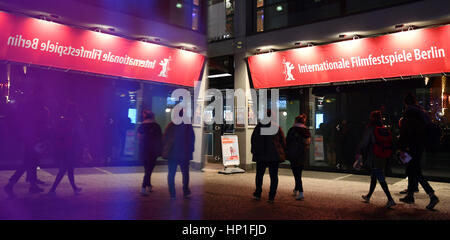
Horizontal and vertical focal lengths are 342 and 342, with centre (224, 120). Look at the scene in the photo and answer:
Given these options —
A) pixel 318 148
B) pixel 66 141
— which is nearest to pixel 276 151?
pixel 66 141

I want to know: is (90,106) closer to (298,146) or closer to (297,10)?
(298,146)

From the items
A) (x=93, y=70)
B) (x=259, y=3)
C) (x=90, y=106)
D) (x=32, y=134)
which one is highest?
(x=259, y=3)

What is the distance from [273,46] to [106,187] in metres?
7.24

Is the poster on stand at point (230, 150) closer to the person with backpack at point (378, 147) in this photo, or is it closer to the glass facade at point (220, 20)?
the glass facade at point (220, 20)

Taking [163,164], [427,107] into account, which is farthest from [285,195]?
[163,164]

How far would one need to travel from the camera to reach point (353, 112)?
11477 mm

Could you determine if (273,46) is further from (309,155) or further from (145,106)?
(145,106)

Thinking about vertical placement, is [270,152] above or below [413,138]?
below

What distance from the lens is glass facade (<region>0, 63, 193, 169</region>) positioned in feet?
33.3

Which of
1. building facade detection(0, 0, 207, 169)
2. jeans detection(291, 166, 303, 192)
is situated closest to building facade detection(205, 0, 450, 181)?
building facade detection(0, 0, 207, 169)

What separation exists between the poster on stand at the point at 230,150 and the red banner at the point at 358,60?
2.25 meters

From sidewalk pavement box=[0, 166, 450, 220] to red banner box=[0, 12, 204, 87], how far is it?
3176 mm

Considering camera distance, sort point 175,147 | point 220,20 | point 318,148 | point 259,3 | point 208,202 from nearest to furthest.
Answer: point 208,202, point 175,147, point 318,148, point 259,3, point 220,20

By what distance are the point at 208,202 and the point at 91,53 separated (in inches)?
224
